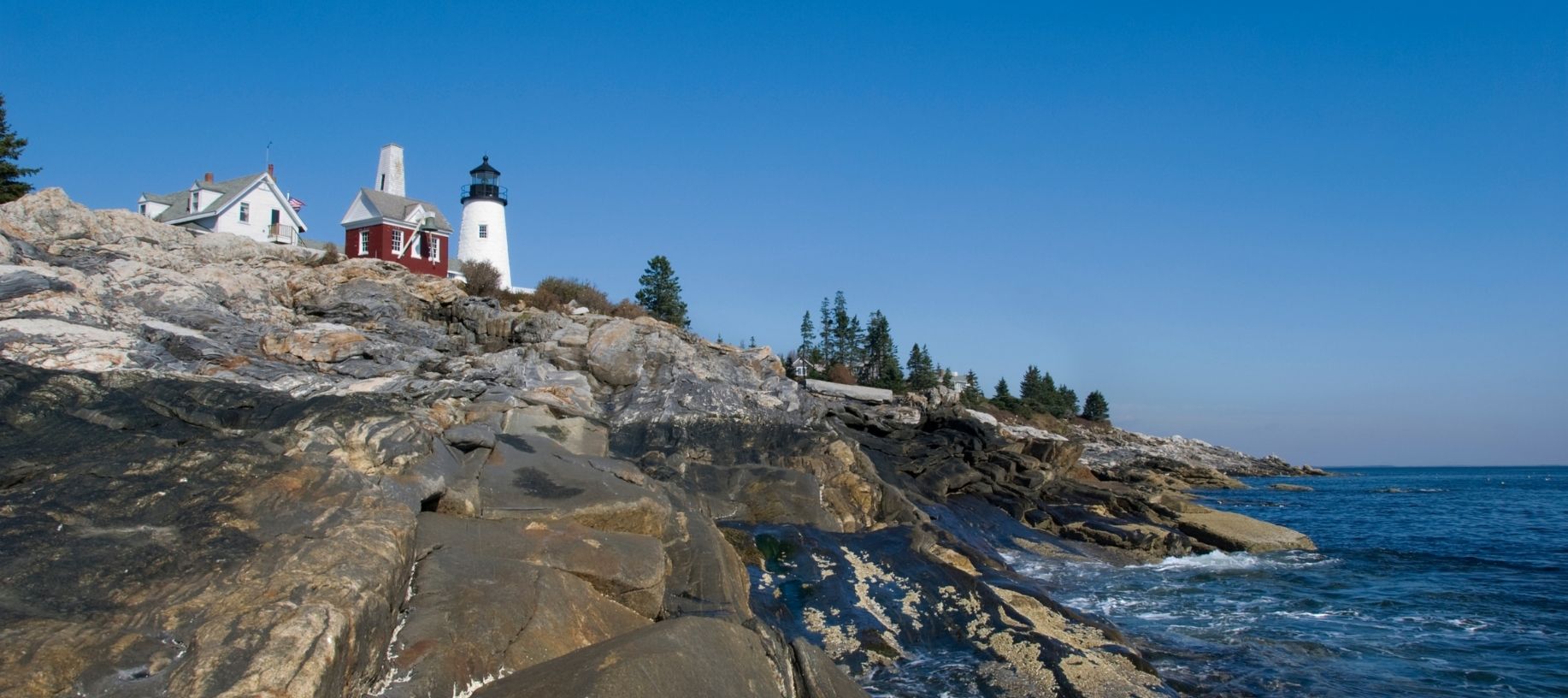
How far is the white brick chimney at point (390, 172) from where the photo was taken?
160 feet

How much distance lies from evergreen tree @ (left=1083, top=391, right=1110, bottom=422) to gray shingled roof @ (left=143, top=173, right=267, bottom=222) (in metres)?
81.1

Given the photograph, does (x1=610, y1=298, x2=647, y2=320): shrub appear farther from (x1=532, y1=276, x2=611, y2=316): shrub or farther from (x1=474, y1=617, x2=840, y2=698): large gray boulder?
(x1=474, y1=617, x2=840, y2=698): large gray boulder

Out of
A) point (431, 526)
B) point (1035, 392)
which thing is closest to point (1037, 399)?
point (1035, 392)

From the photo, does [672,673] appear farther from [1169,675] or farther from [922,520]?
[922,520]

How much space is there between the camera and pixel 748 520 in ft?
56.8

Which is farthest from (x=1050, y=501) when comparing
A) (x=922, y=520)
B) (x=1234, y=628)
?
(x=1234, y=628)

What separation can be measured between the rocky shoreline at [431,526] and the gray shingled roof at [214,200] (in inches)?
624

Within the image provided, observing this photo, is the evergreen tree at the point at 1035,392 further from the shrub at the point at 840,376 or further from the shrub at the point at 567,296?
the shrub at the point at 567,296

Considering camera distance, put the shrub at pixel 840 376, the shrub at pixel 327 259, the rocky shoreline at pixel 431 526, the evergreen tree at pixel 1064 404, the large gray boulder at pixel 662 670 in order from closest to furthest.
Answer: the rocky shoreline at pixel 431 526, the large gray boulder at pixel 662 670, the shrub at pixel 327 259, the shrub at pixel 840 376, the evergreen tree at pixel 1064 404

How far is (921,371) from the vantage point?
75.4m

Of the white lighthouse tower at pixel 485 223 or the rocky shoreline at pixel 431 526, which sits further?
the white lighthouse tower at pixel 485 223

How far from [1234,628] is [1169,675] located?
4.20m

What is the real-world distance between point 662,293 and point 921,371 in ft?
98.6

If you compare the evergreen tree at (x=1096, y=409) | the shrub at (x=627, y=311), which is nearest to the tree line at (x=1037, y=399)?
the evergreen tree at (x=1096, y=409)
